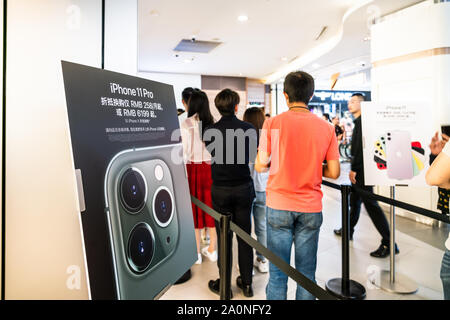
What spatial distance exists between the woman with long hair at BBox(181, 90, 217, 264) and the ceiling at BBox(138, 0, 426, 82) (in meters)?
2.88

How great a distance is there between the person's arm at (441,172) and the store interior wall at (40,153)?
Answer: 1.36m

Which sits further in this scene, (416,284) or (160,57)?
(160,57)

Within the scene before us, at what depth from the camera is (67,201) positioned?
4.58 feet

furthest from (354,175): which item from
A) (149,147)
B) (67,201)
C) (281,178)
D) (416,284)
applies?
(67,201)

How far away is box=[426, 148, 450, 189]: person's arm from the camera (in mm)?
1078

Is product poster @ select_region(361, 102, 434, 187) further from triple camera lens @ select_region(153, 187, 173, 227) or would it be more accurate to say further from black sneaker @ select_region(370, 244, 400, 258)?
triple camera lens @ select_region(153, 187, 173, 227)

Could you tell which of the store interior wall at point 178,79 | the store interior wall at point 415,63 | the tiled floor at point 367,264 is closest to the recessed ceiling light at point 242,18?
the store interior wall at point 415,63

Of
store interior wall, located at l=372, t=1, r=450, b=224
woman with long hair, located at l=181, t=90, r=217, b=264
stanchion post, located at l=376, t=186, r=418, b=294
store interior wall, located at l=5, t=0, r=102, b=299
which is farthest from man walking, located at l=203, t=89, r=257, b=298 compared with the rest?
store interior wall, located at l=372, t=1, r=450, b=224

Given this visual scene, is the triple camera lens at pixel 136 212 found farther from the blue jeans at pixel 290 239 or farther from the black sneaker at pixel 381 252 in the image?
the black sneaker at pixel 381 252

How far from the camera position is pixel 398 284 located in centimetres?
241

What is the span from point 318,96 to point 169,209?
13.3 m

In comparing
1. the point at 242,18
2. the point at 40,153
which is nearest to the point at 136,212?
the point at 40,153

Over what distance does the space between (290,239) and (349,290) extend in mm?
907
